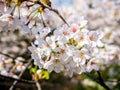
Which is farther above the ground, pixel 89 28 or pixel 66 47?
pixel 66 47

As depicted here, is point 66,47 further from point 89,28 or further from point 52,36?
point 89,28

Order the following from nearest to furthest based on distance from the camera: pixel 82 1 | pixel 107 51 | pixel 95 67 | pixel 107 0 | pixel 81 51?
pixel 81 51 < pixel 95 67 < pixel 107 51 < pixel 107 0 < pixel 82 1

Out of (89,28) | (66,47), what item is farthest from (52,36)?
(89,28)

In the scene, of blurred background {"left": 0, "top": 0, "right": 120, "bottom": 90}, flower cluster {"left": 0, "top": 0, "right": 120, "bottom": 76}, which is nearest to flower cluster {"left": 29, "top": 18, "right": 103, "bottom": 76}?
flower cluster {"left": 0, "top": 0, "right": 120, "bottom": 76}

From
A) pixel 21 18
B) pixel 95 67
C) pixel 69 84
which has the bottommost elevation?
pixel 69 84

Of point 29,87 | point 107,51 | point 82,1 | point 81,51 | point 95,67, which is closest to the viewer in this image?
point 81,51

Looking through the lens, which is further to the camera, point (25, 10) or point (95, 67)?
point (95, 67)

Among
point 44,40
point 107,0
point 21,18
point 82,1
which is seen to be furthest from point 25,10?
point 82,1

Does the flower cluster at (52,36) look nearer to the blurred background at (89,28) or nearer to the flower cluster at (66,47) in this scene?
the flower cluster at (66,47)

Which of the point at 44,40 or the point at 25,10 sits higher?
the point at 25,10

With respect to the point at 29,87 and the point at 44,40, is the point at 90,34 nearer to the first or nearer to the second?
the point at 44,40

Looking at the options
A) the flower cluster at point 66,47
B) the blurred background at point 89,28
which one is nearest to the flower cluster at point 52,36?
the flower cluster at point 66,47
